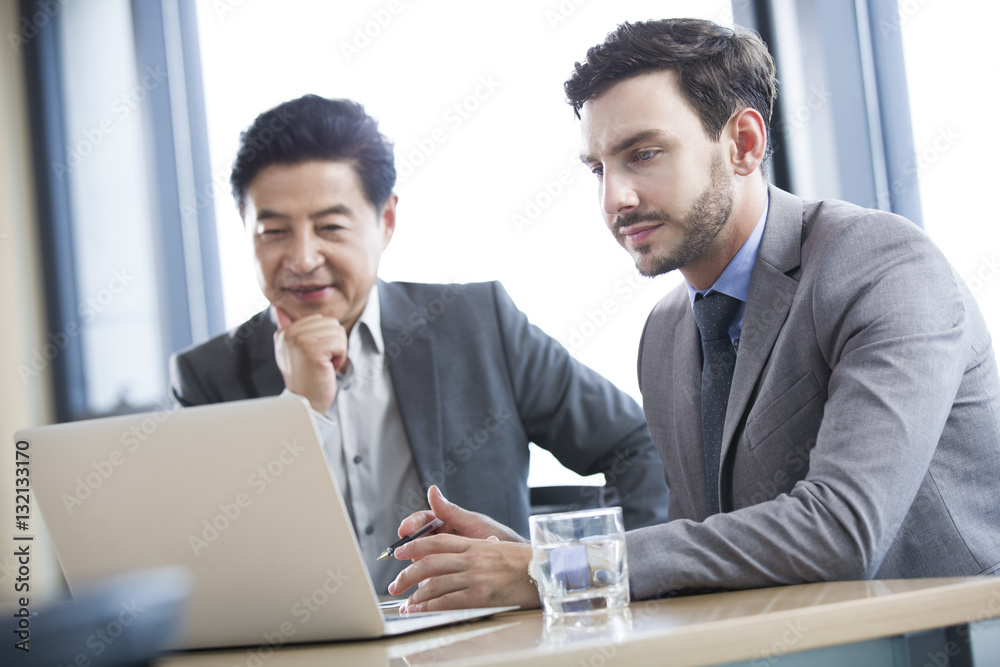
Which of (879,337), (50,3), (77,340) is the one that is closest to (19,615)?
(879,337)

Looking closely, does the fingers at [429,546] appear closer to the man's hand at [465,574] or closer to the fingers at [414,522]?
the man's hand at [465,574]

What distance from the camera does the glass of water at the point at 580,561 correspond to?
33.4 inches

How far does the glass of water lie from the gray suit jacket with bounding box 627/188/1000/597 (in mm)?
97

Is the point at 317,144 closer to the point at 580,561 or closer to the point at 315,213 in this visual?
the point at 315,213

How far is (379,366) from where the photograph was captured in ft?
7.45

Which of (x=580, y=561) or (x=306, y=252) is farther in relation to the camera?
(x=306, y=252)

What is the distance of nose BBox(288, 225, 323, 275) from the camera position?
229cm

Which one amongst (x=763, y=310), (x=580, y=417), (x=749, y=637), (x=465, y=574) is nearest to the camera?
(x=749, y=637)

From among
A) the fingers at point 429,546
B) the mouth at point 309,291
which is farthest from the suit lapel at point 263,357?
the fingers at point 429,546

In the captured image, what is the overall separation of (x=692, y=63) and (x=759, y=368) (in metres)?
0.61

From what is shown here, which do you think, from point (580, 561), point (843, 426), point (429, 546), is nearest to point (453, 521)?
point (429, 546)

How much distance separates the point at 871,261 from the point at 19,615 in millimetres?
1130

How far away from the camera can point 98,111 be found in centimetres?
324

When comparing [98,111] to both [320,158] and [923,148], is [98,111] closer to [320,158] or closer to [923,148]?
[320,158]
